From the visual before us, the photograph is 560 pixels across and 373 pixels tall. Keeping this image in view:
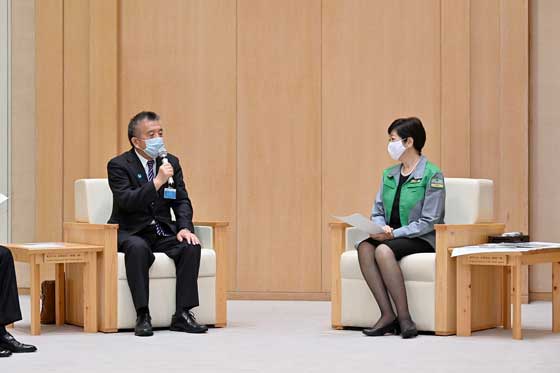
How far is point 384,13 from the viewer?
7438mm

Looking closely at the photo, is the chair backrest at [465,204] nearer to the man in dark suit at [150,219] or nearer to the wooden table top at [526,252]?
the wooden table top at [526,252]

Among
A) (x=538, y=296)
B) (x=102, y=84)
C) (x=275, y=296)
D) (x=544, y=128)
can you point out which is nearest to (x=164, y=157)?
(x=102, y=84)

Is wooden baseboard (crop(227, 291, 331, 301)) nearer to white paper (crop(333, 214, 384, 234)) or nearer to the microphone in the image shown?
the microphone

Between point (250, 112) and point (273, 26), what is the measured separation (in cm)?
65

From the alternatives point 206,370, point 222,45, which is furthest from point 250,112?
point 206,370

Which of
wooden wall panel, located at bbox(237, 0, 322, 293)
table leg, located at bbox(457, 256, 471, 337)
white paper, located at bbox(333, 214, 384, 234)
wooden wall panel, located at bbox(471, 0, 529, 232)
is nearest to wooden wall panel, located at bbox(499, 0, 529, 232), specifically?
wooden wall panel, located at bbox(471, 0, 529, 232)

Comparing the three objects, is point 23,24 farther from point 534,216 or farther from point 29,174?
point 534,216

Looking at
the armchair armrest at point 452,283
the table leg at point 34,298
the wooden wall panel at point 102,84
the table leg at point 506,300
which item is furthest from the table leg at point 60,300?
the table leg at point 506,300

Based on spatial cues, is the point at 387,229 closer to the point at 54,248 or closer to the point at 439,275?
the point at 439,275

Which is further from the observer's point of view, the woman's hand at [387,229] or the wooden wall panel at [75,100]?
the wooden wall panel at [75,100]

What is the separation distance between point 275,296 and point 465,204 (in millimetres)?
1978

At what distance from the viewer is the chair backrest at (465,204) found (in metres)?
5.97

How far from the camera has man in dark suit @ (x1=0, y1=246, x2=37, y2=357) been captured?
15.8ft

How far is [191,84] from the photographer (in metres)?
7.61
